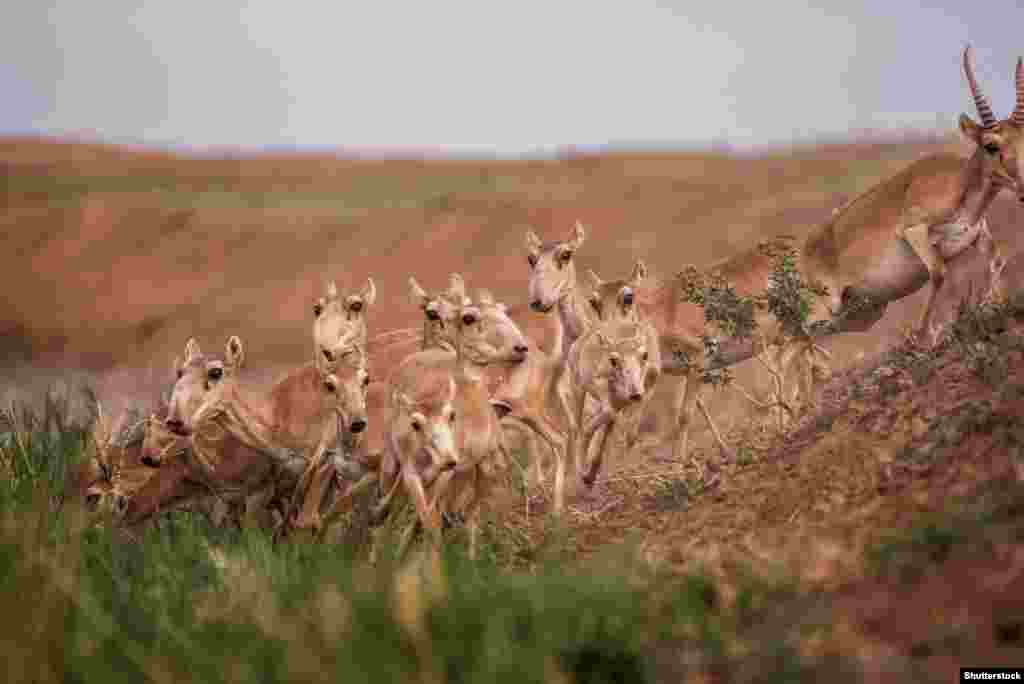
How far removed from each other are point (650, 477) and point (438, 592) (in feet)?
23.3

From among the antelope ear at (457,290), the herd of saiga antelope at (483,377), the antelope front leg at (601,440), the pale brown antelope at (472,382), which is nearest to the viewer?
the pale brown antelope at (472,382)

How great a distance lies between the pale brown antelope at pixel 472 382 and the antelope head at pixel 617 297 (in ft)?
2.64

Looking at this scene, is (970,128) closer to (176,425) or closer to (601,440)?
(601,440)

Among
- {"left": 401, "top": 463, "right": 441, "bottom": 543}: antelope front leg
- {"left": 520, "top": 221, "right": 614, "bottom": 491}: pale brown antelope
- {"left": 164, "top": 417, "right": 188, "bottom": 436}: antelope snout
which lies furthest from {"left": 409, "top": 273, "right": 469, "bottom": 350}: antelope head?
{"left": 401, "top": 463, "right": 441, "bottom": 543}: antelope front leg

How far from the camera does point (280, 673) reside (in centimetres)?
782

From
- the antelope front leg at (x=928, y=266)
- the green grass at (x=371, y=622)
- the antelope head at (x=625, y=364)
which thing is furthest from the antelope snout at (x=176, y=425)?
the antelope front leg at (x=928, y=266)

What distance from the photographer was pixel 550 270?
1602 centimetres

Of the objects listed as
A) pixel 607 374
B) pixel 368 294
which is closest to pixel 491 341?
pixel 607 374

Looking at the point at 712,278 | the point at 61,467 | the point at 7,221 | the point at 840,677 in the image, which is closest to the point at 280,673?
the point at 840,677

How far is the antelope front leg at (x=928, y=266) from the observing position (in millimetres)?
14992

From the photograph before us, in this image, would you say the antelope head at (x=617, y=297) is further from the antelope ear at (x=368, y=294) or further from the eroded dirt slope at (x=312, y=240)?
the eroded dirt slope at (x=312, y=240)

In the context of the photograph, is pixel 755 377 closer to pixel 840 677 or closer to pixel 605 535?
pixel 605 535

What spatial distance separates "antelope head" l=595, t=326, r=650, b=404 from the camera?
1423cm

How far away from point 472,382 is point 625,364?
1769 mm
